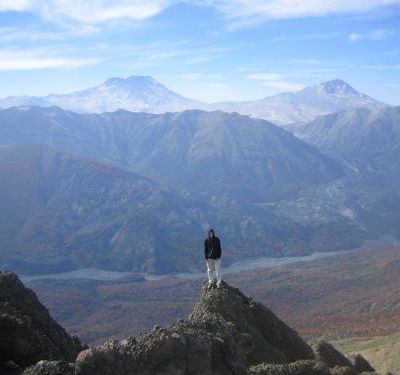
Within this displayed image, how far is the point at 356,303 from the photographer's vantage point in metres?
182

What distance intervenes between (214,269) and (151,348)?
15731mm

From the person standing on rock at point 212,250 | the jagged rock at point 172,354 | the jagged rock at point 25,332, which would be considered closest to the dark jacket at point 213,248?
the person standing on rock at point 212,250

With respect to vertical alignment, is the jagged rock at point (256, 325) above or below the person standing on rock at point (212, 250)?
below

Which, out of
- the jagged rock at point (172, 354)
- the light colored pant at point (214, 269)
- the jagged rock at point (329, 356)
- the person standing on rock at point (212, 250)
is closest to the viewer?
the jagged rock at point (172, 354)

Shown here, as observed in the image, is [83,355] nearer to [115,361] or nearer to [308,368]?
[115,361]

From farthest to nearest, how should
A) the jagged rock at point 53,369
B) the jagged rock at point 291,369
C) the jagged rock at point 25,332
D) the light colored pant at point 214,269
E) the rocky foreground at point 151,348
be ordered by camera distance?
the light colored pant at point 214,269
the jagged rock at point 291,369
the jagged rock at point 25,332
the rocky foreground at point 151,348
the jagged rock at point 53,369

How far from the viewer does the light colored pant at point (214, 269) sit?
33.4 meters

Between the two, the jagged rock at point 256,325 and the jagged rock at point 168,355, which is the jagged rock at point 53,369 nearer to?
the jagged rock at point 168,355

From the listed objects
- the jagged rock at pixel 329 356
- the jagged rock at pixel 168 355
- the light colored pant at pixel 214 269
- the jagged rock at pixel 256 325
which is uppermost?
the jagged rock at pixel 168 355

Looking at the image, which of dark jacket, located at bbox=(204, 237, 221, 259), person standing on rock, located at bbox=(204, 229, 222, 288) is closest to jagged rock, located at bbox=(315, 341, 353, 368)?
person standing on rock, located at bbox=(204, 229, 222, 288)

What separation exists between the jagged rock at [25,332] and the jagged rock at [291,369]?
7781mm

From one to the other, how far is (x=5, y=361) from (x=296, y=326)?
415ft

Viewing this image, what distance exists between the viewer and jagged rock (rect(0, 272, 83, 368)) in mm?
22594

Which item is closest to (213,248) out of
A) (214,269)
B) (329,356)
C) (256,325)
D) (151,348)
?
(214,269)
